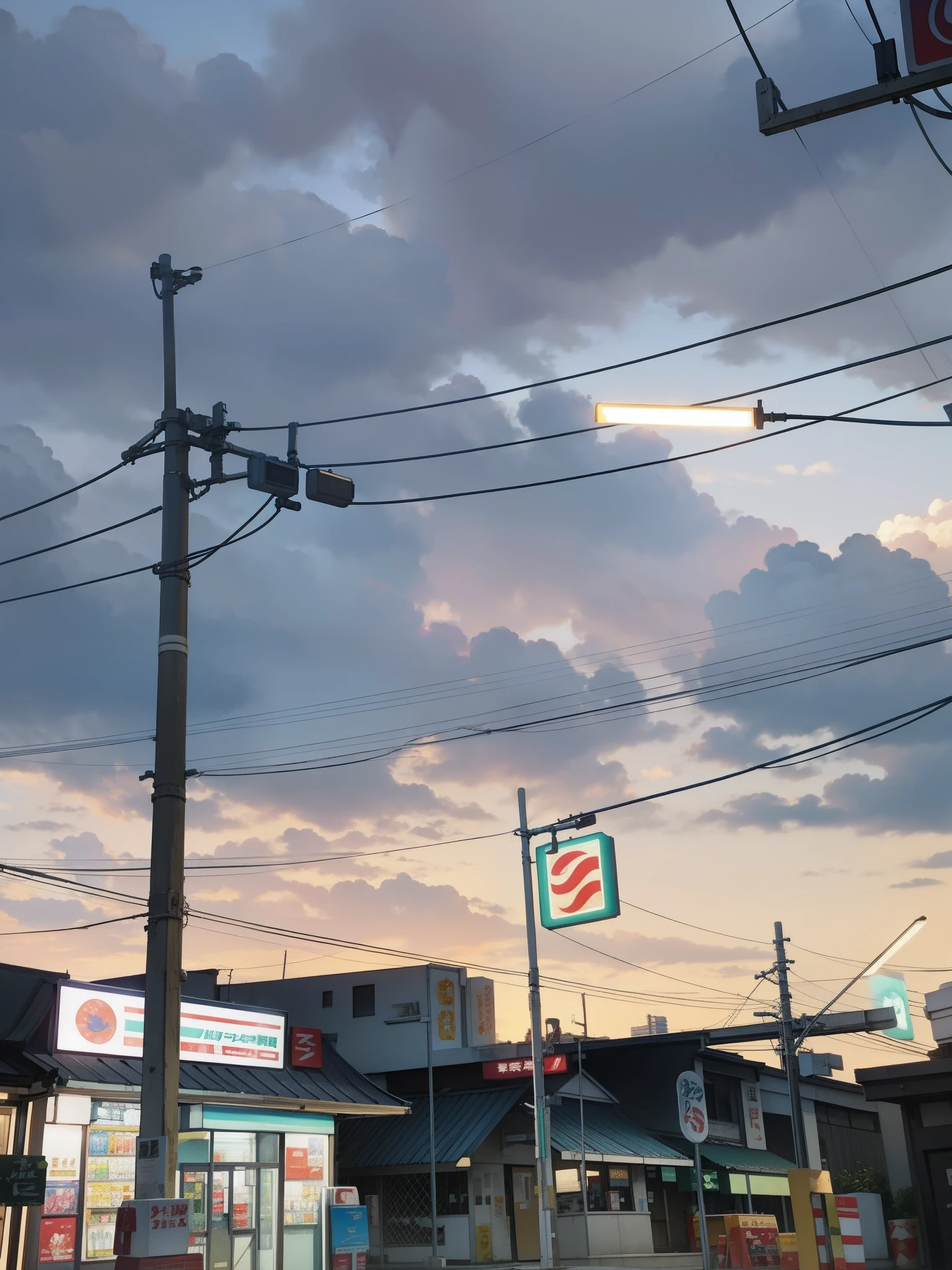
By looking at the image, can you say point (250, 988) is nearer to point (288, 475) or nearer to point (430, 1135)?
point (430, 1135)

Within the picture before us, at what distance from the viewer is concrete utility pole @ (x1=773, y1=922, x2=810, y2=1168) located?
3938 centimetres

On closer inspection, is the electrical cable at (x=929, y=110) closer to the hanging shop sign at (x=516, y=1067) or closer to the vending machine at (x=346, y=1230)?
the vending machine at (x=346, y=1230)

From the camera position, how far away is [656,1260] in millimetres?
37844

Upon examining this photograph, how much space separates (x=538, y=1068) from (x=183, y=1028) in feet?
27.1

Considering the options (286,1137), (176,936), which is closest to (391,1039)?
(286,1137)

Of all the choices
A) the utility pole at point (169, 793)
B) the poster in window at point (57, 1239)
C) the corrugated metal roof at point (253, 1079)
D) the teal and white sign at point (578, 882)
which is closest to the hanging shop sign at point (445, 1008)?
the corrugated metal roof at point (253, 1079)

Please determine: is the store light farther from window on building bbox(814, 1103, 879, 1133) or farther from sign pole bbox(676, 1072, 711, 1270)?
window on building bbox(814, 1103, 879, 1133)

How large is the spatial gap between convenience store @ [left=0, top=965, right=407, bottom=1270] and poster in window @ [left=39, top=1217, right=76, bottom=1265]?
25 mm

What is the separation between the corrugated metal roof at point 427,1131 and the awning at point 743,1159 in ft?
25.7

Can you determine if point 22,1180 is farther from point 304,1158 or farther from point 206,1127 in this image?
point 304,1158

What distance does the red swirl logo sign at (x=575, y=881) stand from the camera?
33.2 meters

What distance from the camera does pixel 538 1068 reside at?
29.1 m

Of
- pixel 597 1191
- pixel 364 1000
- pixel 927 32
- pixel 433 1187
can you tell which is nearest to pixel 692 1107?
pixel 433 1187

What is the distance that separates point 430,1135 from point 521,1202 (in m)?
4.52
